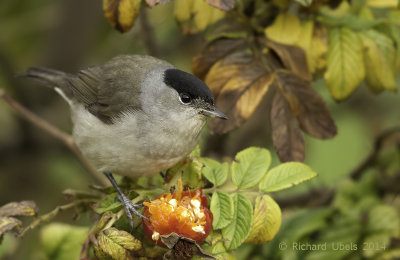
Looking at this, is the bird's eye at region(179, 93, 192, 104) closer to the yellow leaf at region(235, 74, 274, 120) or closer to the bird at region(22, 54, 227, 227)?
the bird at region(22, 54, 227, 227)

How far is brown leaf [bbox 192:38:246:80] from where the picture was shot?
251cm

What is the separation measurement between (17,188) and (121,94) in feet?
7.25

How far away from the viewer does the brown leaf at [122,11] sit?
228 cm

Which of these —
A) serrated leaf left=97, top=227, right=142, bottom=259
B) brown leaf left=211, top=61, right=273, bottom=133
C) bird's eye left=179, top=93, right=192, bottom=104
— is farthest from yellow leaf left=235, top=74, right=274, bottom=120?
serrated leaf left=97, top=227, right=142, bottom=259

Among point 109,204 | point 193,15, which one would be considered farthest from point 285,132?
point 109,204

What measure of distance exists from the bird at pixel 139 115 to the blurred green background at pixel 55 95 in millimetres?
1219

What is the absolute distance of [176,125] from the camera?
2713mm

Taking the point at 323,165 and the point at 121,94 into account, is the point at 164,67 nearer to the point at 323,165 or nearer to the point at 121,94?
the point at 121,94

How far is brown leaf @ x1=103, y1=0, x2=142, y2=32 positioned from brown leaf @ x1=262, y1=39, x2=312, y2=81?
0.62m

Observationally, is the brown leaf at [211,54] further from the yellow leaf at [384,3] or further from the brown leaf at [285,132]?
the yellow leaf at [384,3]

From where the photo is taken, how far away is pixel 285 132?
2336 mm

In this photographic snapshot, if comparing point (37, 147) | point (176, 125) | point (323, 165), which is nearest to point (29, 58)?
point (37, 147)

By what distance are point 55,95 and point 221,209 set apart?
3279mm

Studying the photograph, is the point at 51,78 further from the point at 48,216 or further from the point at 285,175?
the point at 285,175
